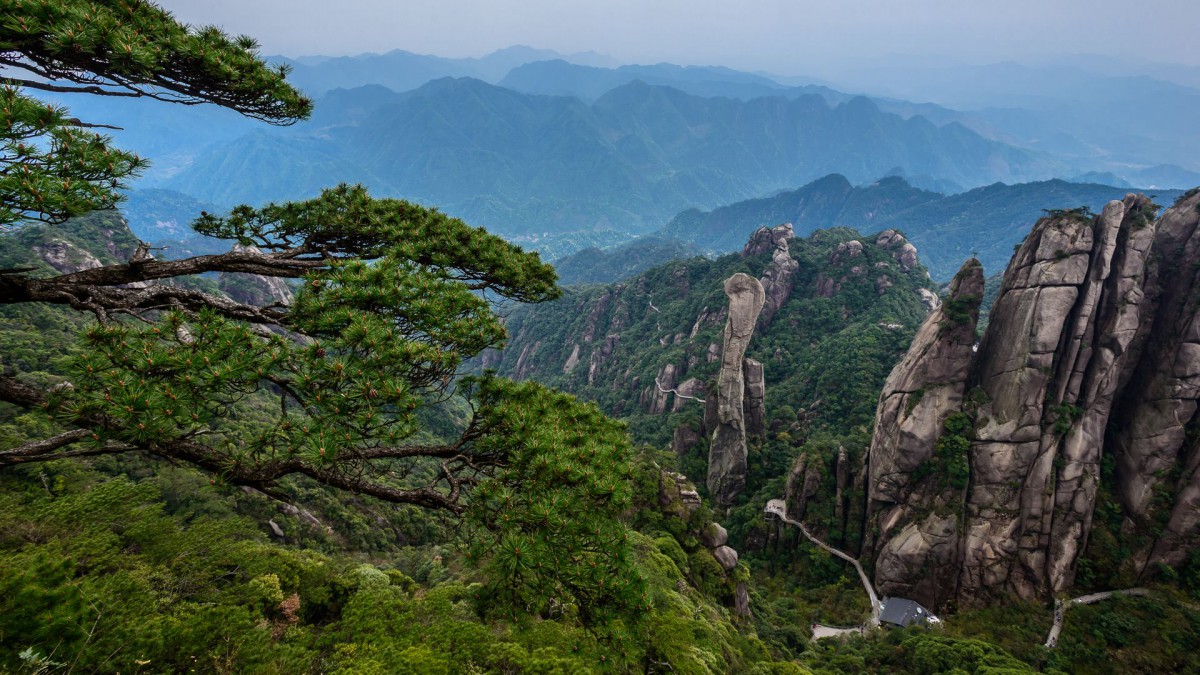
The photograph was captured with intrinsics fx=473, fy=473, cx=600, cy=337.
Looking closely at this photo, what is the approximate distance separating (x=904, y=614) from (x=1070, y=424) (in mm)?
15143

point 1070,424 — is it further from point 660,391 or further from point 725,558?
point 660,391

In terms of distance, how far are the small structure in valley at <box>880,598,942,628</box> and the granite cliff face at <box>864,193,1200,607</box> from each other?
87 cm

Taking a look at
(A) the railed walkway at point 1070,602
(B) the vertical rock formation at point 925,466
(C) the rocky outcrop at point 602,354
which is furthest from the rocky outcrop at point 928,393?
(C) the rocky outcrop at point 602,354

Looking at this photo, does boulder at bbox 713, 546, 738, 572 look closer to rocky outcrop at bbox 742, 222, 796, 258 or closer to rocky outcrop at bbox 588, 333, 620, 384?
rocky outcrop at bbox 742, 222, 796, 258

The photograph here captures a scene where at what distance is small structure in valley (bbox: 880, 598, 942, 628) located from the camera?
2870cm

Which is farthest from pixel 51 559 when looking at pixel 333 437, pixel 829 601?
pixel 829 601

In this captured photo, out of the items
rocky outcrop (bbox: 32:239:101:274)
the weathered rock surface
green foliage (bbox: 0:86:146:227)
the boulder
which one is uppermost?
green foliage (bbox: 0:86:146:227)

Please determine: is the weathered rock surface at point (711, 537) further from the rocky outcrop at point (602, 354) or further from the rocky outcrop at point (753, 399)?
the rocky outcrop at point (602, 354)

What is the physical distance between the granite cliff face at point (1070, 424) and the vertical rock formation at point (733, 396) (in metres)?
14.3

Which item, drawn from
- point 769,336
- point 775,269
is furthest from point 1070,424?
point 775,269

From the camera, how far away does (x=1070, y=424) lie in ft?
92.9

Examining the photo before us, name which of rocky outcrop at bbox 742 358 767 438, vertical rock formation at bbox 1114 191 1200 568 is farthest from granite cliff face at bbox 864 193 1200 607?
rocky outcrop at bbox 742 358 767 438

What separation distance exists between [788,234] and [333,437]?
81.0 metres

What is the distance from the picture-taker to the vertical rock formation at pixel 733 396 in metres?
41.8
